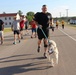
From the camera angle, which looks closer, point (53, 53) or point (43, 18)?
point (53, 53)

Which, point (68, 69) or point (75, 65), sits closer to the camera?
point (68, 69)

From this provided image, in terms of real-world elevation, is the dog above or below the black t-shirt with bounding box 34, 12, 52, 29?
below

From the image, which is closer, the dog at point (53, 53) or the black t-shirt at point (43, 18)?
the dog at point (53, 53)

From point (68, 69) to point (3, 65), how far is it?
2231 mm

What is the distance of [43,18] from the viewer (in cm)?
937

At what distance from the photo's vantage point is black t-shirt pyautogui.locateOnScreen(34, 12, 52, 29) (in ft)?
Result: 30.7

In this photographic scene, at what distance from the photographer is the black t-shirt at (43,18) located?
9365mm

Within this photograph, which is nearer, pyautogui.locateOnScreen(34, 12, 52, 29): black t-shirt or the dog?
the dog

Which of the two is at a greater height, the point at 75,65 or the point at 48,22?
the point at 48,22

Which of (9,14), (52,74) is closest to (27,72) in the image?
(52,74)

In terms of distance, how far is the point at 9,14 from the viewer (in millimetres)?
132250

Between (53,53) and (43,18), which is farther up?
(43,18)

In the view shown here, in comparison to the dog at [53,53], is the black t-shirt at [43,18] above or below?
above

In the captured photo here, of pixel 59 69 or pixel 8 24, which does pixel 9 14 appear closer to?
pixel 8 24
